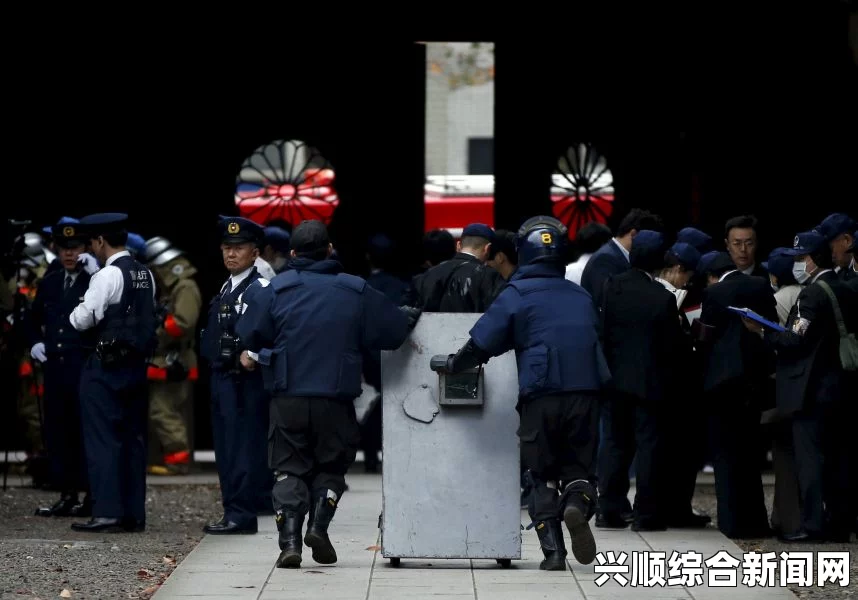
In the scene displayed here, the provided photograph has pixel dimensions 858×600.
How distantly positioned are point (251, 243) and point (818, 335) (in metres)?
3.38

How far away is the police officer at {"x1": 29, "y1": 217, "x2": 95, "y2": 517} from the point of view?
13359mm

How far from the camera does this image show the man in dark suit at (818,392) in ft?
38.7

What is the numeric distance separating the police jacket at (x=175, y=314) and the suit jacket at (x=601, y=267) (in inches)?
150

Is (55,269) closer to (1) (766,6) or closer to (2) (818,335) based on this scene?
(2) (818,335)

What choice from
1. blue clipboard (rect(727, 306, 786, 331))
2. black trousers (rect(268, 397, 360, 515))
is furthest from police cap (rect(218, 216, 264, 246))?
blue clipboard (rect(727, 306, 786, 331))

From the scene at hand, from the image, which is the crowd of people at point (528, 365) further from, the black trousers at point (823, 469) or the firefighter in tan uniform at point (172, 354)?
the firefighter in tan uniform at point (172, 354)

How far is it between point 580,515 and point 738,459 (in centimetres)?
250

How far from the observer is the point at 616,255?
44.4 ft

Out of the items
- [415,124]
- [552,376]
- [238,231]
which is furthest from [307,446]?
[415,124]

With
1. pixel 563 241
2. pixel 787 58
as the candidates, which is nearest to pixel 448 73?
pixel 787 58

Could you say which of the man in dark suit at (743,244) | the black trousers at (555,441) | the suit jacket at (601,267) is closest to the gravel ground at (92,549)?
the black trousers at (555,441)

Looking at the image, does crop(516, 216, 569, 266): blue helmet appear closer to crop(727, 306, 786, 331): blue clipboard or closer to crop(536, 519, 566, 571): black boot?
crop(536, 519, 566, 571): black boot

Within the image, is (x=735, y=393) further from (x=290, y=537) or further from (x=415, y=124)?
(x=415, y=124)

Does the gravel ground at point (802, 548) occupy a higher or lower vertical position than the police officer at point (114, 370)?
lower
